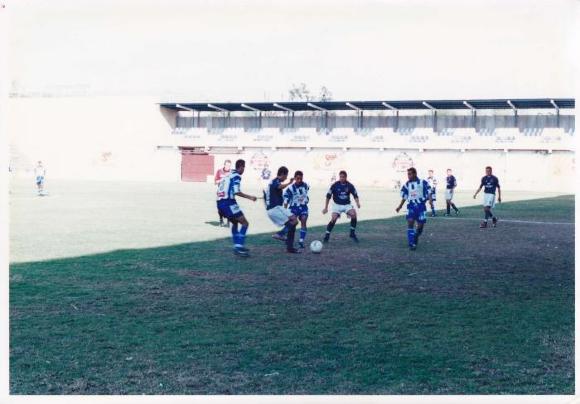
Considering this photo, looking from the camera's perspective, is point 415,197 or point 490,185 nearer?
point 415,197

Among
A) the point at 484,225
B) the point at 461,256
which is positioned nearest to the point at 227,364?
the point at 461,256

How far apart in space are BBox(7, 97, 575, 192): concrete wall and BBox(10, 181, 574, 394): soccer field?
134ft

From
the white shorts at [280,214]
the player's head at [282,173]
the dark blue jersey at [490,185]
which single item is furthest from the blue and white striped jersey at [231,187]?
the dark blue jersey at [490,185]

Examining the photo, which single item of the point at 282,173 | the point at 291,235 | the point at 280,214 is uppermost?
the point at 282,173

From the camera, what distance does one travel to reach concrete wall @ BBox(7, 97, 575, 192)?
5619 cm

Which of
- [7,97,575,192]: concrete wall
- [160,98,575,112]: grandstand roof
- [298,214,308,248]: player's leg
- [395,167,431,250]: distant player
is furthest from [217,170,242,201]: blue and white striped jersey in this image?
[7,97,575,192]: concrete wall

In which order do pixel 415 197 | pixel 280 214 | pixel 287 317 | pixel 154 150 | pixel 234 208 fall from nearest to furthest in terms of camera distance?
pixel 287 317, pixel 234 208, pixel 280 214, pixel 415 197, pixel 154 150

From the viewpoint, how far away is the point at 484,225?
20391mm

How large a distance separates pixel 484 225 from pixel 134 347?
15335mm

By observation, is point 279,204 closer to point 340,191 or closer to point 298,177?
point 298,177

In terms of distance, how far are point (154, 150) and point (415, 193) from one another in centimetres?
4896

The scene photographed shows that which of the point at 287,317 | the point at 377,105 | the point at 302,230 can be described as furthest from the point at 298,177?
the point at 377,105

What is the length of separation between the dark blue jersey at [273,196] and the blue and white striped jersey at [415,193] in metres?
2.77

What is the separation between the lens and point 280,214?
14.7 m
